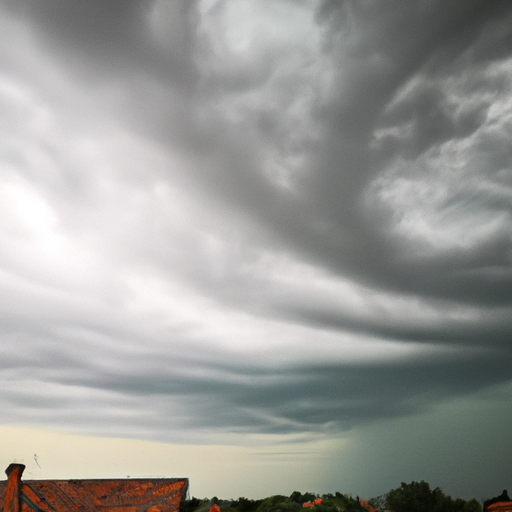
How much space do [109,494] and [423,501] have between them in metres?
75.9

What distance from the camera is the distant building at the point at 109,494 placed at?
19.5 meters

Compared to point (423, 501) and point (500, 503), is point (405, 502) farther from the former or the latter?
point (500, 503)

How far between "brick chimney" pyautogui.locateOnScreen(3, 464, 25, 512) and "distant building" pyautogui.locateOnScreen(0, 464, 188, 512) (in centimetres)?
89

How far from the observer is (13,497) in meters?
17.9

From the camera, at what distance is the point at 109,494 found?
65.8 ft

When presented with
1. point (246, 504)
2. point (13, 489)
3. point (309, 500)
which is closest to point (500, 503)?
point (13, 489)

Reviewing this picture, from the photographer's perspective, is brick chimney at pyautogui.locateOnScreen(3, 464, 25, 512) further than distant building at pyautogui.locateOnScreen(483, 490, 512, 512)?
Yes

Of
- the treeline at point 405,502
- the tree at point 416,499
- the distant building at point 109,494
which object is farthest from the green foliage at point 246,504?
the distant building at point 109,494

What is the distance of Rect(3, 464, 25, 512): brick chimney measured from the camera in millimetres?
17844

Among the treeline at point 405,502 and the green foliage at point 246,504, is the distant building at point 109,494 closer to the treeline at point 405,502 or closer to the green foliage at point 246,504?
the treeline at point 405,502

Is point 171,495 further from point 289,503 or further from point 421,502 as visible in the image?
point 421,502

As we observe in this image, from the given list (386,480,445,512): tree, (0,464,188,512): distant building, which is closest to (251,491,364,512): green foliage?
(386,480,445,512): tree

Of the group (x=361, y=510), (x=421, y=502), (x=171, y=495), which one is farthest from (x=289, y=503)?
(x=171, y=495)

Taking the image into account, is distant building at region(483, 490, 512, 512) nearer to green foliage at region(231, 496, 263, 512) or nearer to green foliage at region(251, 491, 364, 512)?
green foliage at region(251, 491, 364, 512)
